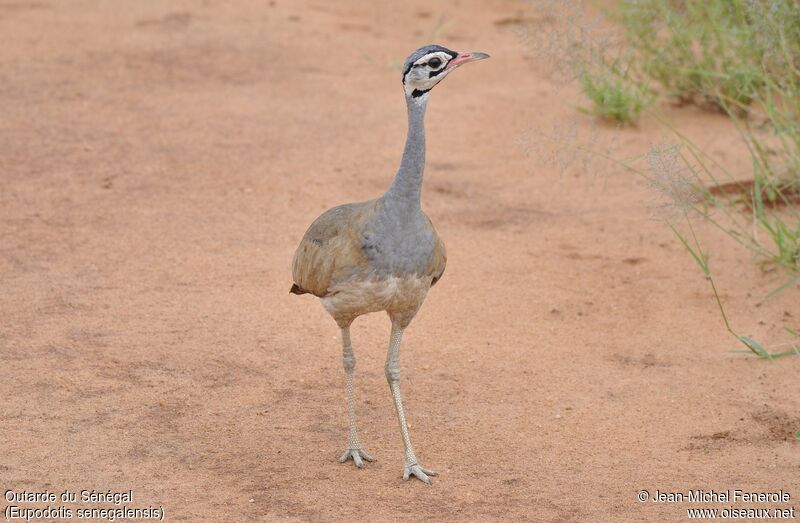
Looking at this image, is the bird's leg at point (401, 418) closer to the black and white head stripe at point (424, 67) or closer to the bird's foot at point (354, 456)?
the bird's foot at point (354, 456)

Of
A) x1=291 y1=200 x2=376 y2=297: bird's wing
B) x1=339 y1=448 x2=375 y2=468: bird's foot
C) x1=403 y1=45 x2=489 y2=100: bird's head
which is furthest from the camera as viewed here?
x1=339 y1=448 x2=375 y2=468: bird's foot

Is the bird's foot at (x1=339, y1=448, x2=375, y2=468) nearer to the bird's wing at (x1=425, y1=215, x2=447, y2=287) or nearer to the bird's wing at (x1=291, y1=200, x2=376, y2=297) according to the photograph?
the bird's wing at (x1=291, y1=200, x2=376, y2=297)

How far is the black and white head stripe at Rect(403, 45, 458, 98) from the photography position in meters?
4.68

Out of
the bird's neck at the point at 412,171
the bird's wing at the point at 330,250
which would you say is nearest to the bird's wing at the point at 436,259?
the bird's neck at the point at 412,171

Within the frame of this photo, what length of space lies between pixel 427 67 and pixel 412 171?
0.46 metres

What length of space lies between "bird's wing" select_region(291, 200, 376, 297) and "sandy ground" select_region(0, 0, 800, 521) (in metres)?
0.85

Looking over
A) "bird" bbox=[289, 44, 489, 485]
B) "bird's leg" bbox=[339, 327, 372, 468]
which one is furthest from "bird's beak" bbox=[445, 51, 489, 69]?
"bird's leg" bbox=[339, 327, 372, 468]

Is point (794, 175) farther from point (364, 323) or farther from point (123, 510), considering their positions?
point (123, 510)

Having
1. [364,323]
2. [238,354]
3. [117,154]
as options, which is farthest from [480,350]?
[117,154]

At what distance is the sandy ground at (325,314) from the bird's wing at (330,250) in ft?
2.79

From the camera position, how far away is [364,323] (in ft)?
22.0

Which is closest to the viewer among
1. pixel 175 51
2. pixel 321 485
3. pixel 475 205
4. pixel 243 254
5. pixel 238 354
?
pixel 321 485

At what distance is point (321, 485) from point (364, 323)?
6.35ft

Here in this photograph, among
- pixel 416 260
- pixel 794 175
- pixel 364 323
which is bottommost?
pixel 364 323
